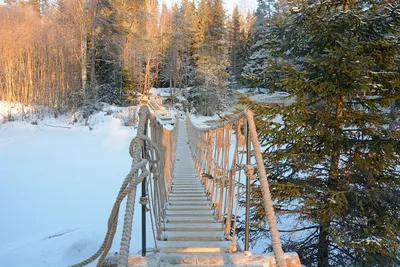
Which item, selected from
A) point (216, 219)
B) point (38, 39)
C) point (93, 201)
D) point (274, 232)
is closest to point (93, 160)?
point (93, 201)

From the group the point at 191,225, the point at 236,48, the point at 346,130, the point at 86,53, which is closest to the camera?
the point at 191,225

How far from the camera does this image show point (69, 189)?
5.56 m

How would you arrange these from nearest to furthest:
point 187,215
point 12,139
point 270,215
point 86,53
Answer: point 270,215, point 187,215, point 12,139, point 86,53

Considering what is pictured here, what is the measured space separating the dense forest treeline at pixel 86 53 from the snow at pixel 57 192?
3.66m

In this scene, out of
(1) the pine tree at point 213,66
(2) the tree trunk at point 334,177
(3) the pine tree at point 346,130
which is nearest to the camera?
(3) the pine tree at point 346,130

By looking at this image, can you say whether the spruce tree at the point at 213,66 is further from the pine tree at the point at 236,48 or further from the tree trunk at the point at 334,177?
the tree trunk at the point at 334,177

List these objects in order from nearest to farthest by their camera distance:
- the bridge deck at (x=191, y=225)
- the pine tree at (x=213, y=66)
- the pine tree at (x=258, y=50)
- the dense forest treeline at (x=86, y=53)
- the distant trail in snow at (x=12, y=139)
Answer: the bridge deck at (x=191, y=225) < the pine tree at (x=258, y=50) < the distant trail in snow at (x=12, y=139) < the dense forest treeline at (x=86, y=53) < the pine tree at (x=213, y=66)

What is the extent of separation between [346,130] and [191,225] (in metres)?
1.90

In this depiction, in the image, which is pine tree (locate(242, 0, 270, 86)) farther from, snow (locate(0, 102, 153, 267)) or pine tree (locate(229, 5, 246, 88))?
snow (locate(0, 102, 153, 267))

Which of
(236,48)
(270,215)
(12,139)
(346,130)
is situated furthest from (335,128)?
(236,48)

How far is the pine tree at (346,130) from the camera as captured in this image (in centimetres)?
262

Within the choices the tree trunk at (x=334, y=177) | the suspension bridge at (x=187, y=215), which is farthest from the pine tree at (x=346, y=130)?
the suspension bridge at (x=187, y=215)

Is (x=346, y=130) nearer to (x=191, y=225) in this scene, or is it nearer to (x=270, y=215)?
(x=191, y=225)

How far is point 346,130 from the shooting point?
2920mm
